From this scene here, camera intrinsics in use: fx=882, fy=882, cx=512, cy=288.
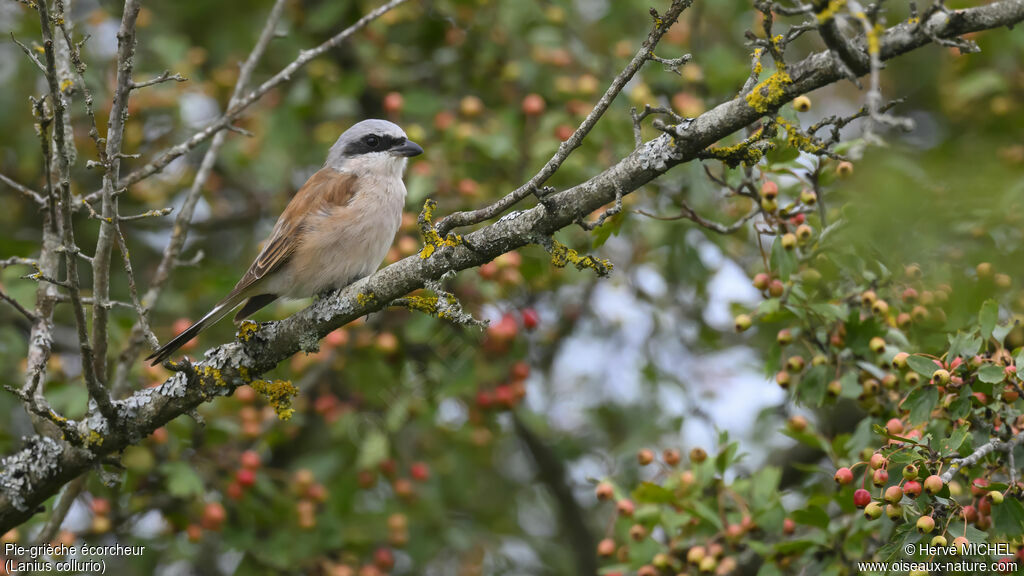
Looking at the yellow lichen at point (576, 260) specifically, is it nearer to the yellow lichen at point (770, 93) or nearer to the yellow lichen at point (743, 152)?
the yellow lichen at point (743, 152)

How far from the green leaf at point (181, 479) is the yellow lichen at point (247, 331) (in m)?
1.28

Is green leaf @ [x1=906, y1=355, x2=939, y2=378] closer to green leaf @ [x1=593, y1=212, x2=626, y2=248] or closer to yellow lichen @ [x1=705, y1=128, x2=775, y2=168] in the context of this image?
yellow lichen @ [x1=705, y1=128, x2=775, y2=168]

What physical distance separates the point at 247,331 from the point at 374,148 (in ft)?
6.40

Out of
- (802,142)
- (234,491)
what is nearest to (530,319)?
(234,491)

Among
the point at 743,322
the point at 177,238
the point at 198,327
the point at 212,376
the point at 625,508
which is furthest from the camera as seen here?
the point at 177,238

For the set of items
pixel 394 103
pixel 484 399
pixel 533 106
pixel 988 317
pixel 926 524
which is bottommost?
pixel 926 524

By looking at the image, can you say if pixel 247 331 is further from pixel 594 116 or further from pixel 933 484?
pixel 933 484

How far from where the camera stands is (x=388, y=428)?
5727mm

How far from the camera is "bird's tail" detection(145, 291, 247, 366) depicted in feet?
12.6

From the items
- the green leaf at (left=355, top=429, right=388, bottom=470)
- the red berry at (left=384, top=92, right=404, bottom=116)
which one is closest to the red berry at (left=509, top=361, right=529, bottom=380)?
the green leaf at (left=355, top=429, right=388, bottom=470)

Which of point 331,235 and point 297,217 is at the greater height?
point 297,217

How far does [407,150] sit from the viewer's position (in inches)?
195

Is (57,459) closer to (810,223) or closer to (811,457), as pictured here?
(810,223)

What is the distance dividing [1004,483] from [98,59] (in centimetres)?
595
